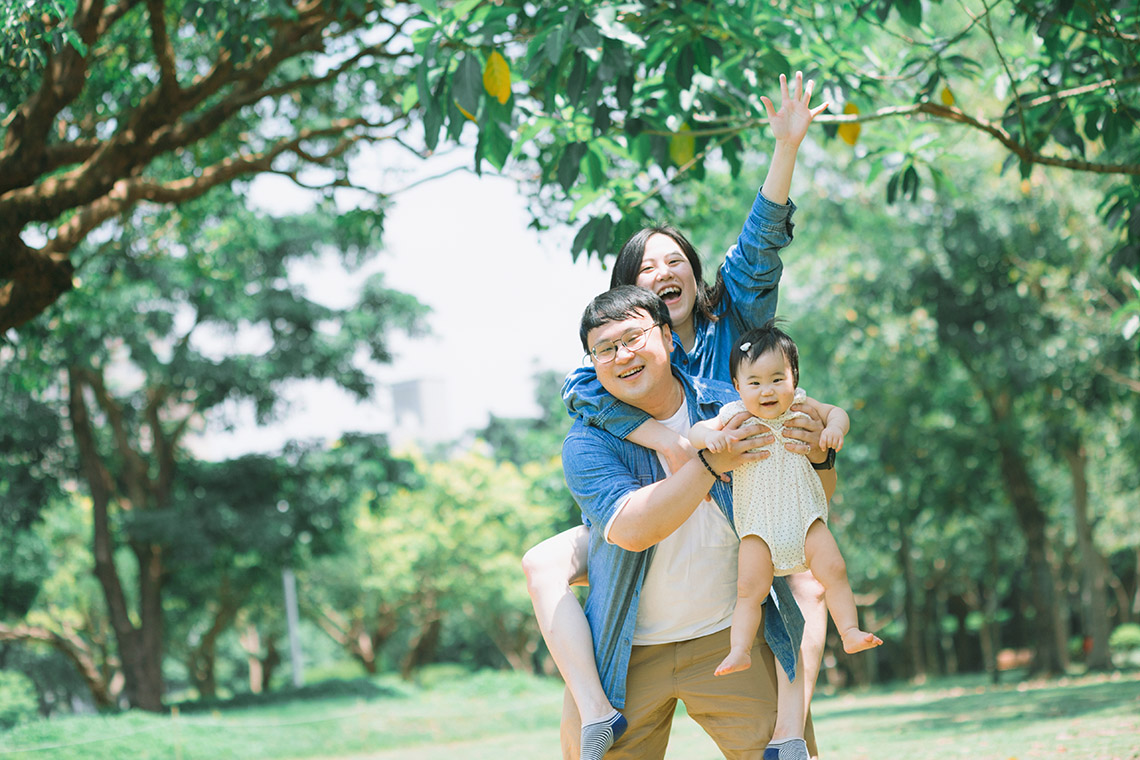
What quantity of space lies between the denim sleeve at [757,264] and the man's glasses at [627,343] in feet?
1.38

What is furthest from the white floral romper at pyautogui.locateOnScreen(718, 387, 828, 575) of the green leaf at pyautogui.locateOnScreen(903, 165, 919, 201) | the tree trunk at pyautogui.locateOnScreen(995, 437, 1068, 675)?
the tree trunk at pyautogui.locateOnScreen(995, 437, 1068, 675)

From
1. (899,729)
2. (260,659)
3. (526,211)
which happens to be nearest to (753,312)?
(526,211)

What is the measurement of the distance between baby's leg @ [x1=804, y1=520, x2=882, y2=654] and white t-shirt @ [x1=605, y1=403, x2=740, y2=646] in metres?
0.21

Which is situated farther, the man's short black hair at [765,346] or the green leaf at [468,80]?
the green leaf at [468,80]

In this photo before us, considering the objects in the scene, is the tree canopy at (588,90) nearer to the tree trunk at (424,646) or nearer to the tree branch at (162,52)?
the tree branch at (162,52)

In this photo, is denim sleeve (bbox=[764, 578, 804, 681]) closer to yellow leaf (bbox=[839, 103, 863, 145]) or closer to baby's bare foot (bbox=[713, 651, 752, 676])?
baby's bare foot (bbox=[713, 651, 752, 676])

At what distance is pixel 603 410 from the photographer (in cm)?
295

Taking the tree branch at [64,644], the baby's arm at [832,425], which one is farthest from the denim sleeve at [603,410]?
the tree branch at [64,644]

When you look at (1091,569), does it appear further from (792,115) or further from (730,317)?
(792,115)

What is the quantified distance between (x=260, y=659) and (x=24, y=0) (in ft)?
116

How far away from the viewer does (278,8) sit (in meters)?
5.43

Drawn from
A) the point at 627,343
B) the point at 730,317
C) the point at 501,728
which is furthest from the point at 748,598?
the point at 501,728

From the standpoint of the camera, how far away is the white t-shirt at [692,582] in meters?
Result: 2.94

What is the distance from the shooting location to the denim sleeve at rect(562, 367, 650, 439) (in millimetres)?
2938
